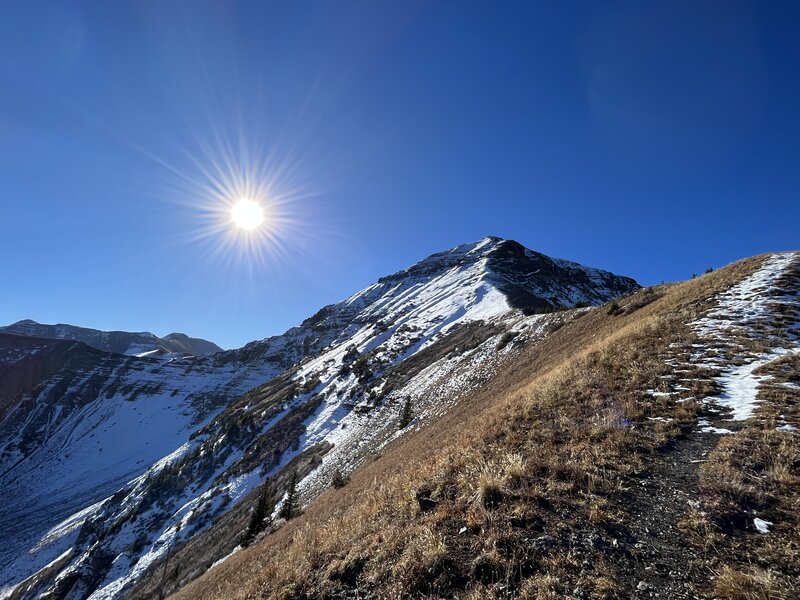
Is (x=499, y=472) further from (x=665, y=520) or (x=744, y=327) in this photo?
(x=744, y=327)

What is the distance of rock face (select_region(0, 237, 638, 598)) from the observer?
38.3 m

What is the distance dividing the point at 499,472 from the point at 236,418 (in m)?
66.2

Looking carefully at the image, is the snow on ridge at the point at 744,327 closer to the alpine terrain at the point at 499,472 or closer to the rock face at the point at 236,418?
the alpine terrain at the point at 499,472

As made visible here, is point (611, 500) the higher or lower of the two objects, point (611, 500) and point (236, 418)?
the lower

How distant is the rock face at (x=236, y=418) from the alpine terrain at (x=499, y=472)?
1.77 ft

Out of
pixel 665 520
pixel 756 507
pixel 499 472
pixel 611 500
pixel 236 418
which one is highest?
pixel 236 418

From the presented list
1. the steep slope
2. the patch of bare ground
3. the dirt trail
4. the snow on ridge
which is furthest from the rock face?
the patch of bare ground

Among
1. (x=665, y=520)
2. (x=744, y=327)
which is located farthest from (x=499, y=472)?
(x=744, y=327)

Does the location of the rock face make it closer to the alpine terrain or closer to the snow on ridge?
the alpine terrain

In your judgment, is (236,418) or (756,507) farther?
(236,418)

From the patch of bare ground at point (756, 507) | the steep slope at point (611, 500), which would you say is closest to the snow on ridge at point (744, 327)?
the steep slope at point (611, 500)

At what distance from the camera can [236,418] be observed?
63156 millimetres

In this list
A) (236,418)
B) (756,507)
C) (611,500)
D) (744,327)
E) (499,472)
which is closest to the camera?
(756,507)

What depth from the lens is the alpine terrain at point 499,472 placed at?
5367 mm
